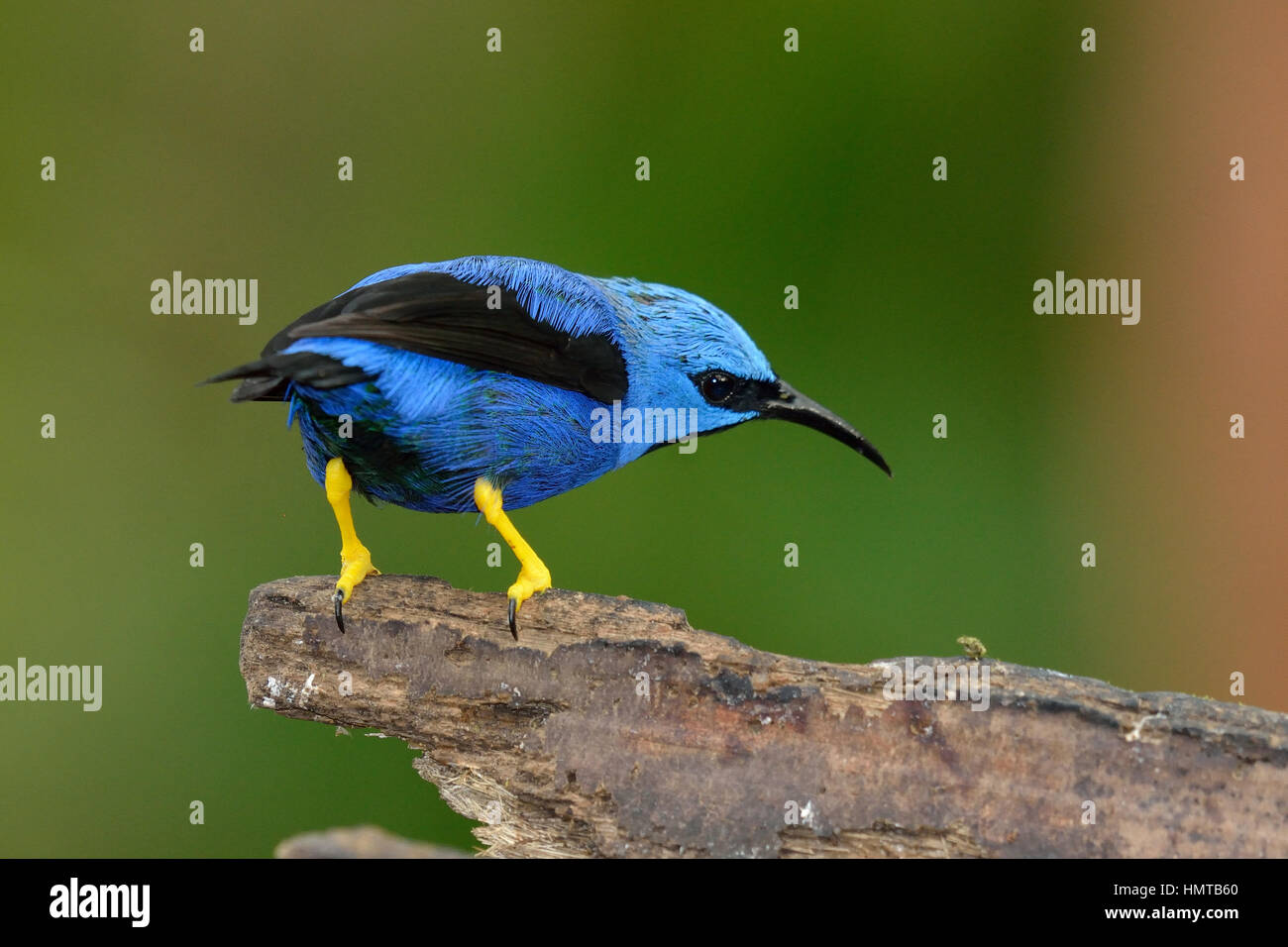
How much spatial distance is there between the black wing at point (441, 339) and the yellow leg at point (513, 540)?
447 millimetres

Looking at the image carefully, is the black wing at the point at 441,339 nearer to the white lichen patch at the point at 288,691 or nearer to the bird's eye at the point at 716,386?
the bird's eye at the point at 716,386

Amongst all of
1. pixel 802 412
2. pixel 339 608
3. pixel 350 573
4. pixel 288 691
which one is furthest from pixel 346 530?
pixel 802 412

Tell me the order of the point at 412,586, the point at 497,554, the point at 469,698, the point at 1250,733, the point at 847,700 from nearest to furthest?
the point at 1250,733 < the point at 847,700 < the point at 469,698 < the point at 412,586 < the point at 497,554

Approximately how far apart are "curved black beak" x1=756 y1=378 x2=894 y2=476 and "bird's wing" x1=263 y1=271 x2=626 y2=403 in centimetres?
72

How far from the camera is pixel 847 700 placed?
13.0ft

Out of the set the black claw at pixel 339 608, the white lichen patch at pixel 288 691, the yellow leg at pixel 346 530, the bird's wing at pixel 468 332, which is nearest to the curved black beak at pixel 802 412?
the bird's wing at pixel 468 332

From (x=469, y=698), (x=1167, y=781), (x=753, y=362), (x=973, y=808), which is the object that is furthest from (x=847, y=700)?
(x=753, y=362)

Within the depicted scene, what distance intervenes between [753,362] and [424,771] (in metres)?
2.04

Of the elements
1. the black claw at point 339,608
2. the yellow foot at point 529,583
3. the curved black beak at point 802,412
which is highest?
the curved black beak at point 802,412

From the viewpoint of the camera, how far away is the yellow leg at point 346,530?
4625mm

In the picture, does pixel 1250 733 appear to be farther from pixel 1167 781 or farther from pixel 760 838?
pixel 760 838

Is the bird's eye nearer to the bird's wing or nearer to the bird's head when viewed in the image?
the bird's head

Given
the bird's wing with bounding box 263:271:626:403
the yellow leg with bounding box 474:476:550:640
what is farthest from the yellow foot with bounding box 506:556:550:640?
the bird's wing with bounding box 263:271:626:403

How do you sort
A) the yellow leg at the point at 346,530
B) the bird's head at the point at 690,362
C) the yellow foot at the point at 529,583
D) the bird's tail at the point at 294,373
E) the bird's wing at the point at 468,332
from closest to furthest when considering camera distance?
1. the bird's tail at the point at 294,373
2. the bird's wing at the point at 468,332
3. the yellow foot at the point at 529,583
4. the yellow leg at the point at 346,530
5. the bird's head at the point at 690,362
